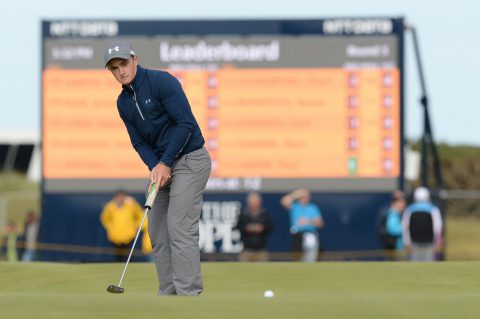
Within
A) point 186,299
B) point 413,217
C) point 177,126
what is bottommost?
point 413,217

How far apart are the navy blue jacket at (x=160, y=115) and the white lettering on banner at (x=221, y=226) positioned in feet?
33.8

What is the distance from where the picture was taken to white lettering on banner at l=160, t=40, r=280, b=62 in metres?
18.3

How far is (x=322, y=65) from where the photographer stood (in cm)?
1830

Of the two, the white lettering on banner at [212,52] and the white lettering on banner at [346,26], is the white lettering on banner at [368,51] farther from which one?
the white lettering on banner at [212,52]

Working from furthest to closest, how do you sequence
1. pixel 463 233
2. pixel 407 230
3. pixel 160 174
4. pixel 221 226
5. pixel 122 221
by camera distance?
pixel 463 233
pixel 221 226
pixel 122 221
pixel 407 230
pixel 160 174

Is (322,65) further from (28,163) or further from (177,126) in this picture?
(28,163)

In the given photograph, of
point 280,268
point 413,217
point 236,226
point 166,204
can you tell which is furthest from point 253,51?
point 166,204

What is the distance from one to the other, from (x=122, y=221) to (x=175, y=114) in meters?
10.5

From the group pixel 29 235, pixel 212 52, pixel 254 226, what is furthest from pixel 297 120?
pixel 29 235

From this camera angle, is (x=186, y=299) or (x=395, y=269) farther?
(x=395, y=269)

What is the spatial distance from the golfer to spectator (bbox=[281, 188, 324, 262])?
9900 mm

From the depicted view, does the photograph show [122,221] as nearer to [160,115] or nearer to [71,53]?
[71,53]

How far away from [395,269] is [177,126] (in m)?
3.28

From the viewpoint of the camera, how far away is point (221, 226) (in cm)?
1831
